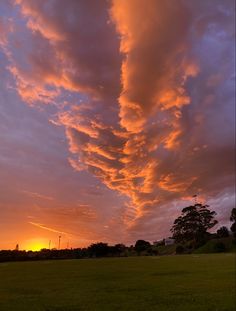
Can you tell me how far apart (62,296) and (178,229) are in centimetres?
14127

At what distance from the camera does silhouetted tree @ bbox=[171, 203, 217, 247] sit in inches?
5960

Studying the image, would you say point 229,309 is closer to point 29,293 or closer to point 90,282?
point 29,293

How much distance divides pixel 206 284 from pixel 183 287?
2230 mm

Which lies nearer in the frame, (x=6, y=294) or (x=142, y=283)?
(x=6, y=294)

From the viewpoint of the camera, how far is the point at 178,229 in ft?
516

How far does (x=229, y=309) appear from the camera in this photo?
1673cm

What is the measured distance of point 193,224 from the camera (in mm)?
152250

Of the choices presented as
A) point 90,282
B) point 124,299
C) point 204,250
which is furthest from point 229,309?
point 204,250

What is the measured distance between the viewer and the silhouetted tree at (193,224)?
151375mm

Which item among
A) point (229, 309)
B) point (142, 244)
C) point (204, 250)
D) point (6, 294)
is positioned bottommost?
point (229, 309)

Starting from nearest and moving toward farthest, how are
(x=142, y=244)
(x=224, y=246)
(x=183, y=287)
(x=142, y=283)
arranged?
(x=183, y=287)
(x=142, y=283)
(x=224, y=246)
(x=142, y=244)

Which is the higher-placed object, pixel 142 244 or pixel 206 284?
pixel 142 244

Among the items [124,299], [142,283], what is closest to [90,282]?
[142,283]

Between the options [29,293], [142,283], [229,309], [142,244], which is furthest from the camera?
[142,244]
